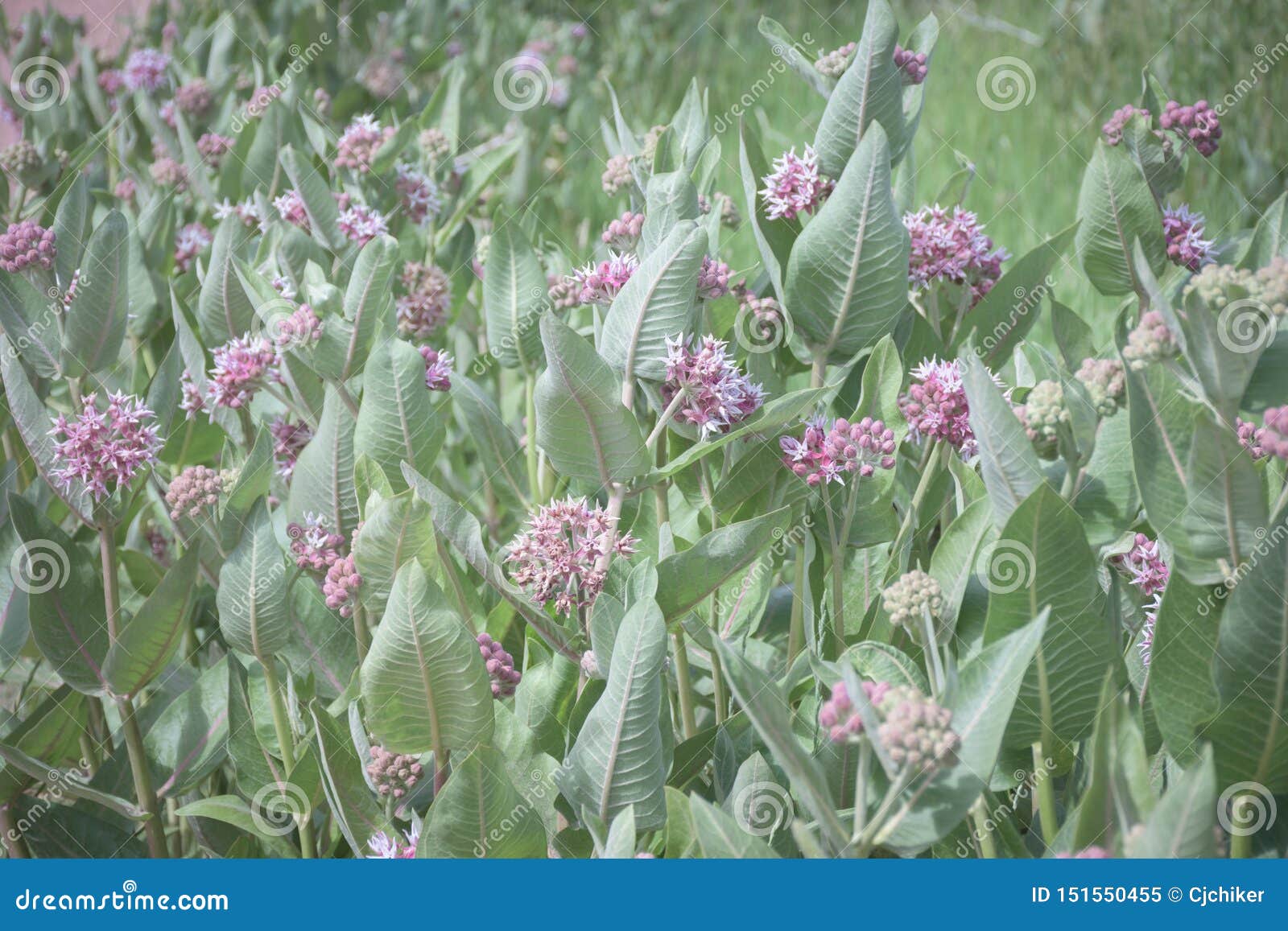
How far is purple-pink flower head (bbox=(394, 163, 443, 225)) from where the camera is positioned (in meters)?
2.33

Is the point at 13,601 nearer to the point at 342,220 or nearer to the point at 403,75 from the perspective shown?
the point at 342,220

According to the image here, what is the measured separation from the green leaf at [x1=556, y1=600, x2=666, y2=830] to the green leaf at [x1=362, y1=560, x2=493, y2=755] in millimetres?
119

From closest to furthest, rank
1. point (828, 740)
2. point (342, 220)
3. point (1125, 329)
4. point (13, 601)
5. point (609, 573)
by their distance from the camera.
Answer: point (828, 740) < point (609, 573) < point (1125, 329) < point (13, 601) < point (342, 220)

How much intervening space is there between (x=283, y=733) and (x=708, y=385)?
657 millimetres

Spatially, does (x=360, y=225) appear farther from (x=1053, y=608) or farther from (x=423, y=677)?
(x=1053, y=608)

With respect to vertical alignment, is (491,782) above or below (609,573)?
below

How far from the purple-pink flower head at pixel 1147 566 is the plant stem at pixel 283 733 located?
38.8 inches

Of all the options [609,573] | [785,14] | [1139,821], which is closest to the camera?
[1139,821]

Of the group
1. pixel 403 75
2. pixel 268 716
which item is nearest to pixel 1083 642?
pixel 268 716

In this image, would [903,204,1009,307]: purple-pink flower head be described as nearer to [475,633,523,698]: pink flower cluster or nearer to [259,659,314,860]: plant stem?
[475,633,523,698]: pink flower cluster

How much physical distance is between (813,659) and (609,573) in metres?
0.32

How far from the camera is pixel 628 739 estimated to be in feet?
3.91

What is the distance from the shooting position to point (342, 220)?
2.11m

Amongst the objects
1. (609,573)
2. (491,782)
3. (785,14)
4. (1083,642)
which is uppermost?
(785,14)
